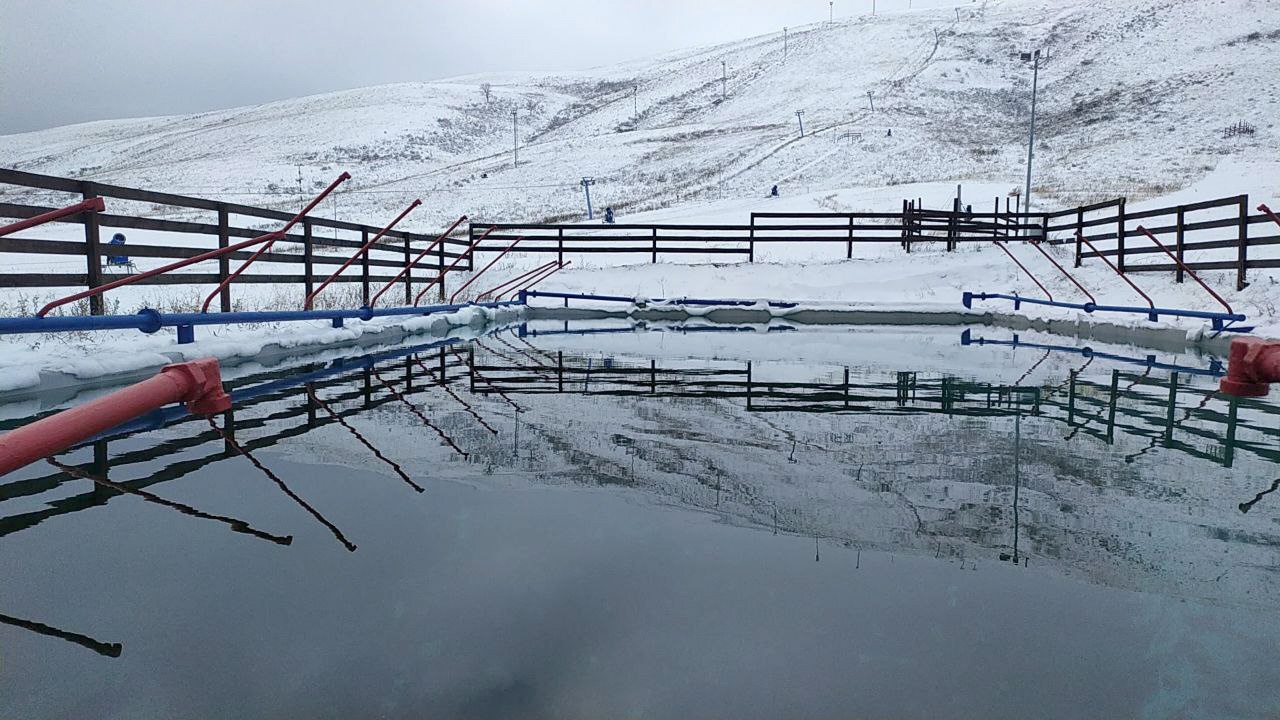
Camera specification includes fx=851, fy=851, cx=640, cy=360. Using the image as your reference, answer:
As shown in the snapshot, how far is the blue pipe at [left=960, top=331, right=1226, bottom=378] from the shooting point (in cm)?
804

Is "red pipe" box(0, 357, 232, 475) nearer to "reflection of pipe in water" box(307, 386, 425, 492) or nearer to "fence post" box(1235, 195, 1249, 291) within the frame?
"reflection of pipe in water" box(307, 386, 425, 492)

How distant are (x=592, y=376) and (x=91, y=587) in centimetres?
518

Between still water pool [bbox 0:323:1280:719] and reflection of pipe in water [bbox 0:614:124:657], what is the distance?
0.01 m

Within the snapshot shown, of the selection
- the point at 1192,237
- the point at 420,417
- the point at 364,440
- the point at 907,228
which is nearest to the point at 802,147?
the point at 907,228

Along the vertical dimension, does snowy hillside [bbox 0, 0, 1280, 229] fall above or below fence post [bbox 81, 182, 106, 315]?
above

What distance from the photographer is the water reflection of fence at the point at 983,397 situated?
4922mm

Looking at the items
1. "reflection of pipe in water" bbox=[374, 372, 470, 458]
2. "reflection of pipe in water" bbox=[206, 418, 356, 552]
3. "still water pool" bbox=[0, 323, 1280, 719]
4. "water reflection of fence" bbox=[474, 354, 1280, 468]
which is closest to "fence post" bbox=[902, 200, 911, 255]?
"water reflection of fence" bbox=[474, 354, 1280, 468]

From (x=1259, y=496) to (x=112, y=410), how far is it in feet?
15.1

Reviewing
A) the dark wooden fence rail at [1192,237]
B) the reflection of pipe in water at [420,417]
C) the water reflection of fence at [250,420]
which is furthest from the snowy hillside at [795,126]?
the reflection of pipe in water at [420,417]

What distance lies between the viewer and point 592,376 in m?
7.47

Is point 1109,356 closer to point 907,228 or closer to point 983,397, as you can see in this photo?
point 983,397

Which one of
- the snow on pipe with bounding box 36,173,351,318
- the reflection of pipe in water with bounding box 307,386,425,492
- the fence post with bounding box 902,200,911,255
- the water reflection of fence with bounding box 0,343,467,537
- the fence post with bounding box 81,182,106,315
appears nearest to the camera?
the water reflection of fence with bounding box 0,343,467,537

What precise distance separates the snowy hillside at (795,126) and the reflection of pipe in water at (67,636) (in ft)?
103

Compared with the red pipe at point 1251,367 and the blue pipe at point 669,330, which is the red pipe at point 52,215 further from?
the red pipe at point 1251,367
